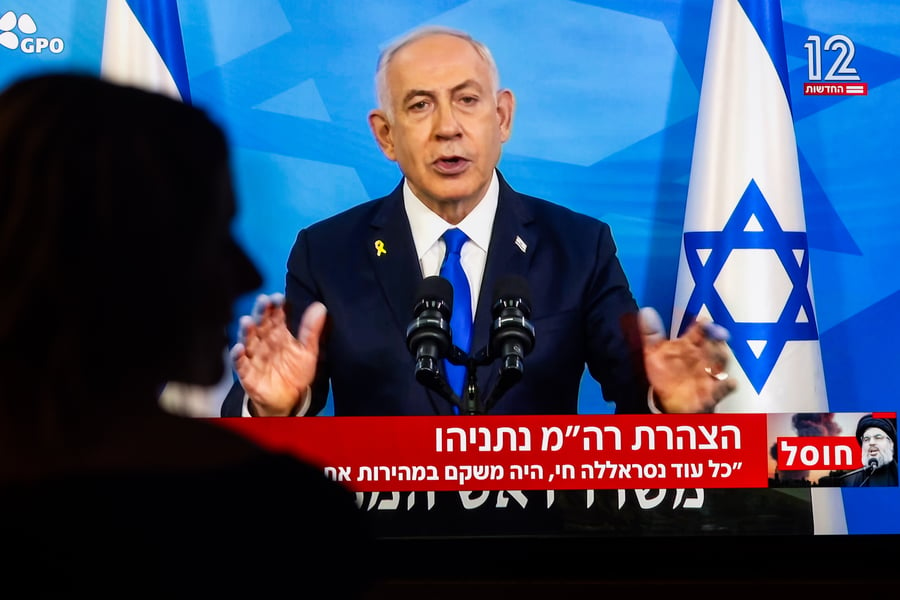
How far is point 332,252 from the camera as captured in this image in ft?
11.3

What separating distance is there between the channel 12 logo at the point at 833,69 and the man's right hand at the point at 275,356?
168cm

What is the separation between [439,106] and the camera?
3.44m

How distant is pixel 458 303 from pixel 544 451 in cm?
52

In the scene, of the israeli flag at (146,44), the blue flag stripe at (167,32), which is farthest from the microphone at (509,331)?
the blue flag stripe at (167,32)

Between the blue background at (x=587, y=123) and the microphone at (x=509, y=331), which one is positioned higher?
the blue background at (x=587, y=123)

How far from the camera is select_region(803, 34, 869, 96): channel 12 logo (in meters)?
3.44

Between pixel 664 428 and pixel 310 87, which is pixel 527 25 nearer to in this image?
pixel 310 87

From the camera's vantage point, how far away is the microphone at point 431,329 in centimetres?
306

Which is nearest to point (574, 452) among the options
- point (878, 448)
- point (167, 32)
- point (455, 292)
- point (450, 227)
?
point (455, 292)

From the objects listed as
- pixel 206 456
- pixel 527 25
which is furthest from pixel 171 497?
pixel 527 25

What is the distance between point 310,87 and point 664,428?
150 cm

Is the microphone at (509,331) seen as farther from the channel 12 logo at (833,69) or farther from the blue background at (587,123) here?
the channel 12 logo at (833,69)

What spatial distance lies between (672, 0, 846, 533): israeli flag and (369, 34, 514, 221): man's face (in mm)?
648

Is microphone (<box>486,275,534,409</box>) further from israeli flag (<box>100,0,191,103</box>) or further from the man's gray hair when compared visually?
israeli flag (<box>100,0,191,103</box>)
